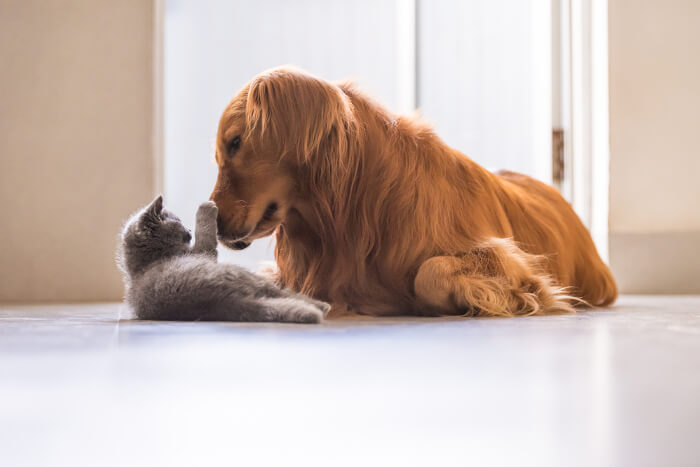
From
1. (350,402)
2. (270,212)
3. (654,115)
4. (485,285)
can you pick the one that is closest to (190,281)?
(270,212)

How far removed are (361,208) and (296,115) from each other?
230 millimetres

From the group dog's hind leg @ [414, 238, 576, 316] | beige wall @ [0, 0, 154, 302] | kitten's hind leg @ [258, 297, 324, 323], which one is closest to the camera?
kitten's hind leg @ [258, 297, 324, 323]

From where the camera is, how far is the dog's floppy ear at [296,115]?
1.32 metres

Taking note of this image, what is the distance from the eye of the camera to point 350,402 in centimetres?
52

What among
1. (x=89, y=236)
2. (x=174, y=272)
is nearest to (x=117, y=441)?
(x=174, y=272)

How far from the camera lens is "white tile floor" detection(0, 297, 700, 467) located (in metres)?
0.41

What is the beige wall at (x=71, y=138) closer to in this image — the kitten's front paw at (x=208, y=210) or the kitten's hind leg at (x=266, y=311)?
the kitten's front paw at (x=208, y=210)

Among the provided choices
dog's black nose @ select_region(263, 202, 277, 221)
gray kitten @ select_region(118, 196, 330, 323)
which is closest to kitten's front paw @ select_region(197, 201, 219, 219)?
gray kitten @ select_region(118, 196, 330, 323)

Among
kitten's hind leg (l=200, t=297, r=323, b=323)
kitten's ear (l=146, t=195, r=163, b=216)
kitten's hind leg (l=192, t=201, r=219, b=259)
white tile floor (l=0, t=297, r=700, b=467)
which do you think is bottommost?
kitten's hind leg (l=200, t=297, r=323, b=323)

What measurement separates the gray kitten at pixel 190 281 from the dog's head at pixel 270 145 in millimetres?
55

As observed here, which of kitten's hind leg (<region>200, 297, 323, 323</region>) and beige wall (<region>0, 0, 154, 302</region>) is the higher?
beige wall (<region>0, 0, 154, 302</region>)

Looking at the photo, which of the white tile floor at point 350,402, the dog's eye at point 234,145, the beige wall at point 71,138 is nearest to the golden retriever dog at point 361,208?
the dog's eye at point 234,145

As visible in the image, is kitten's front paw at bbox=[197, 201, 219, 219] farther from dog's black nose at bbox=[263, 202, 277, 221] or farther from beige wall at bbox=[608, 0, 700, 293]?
beige wall at bbox=[608, 0, 700, 293]

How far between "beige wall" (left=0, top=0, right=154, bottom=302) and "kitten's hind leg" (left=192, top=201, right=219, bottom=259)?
3.75ft
